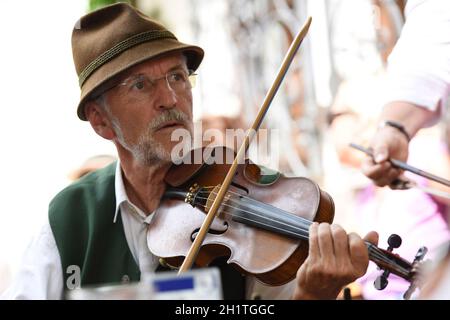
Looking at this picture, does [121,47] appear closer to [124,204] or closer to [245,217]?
[124,204]

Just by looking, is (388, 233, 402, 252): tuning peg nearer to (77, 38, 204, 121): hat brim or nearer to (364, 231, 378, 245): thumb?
(364, 231, 378, 245): thumb

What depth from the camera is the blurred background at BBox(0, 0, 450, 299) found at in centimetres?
242

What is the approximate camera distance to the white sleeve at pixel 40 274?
5.23 ft

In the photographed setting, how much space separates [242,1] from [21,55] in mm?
1355

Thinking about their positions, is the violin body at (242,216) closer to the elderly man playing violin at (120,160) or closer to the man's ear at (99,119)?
the elderly man playing violin at (120,160)

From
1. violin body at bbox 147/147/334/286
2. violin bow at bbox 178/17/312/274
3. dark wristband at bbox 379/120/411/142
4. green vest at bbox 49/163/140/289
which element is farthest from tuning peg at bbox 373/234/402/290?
green vest at bbox 49/163/140/289

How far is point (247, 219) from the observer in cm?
147

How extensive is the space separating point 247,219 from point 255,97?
212cm

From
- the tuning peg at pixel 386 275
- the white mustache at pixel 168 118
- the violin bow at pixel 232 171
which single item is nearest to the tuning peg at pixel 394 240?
the tuning peg at pixel 386 275

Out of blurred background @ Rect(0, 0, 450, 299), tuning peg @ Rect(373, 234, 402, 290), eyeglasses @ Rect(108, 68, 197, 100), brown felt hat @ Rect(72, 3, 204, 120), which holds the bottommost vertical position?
blurred background @ Rect(0, 0, 450, 299)

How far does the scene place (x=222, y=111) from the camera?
4293 mm

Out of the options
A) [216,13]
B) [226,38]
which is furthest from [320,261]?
[216,13]

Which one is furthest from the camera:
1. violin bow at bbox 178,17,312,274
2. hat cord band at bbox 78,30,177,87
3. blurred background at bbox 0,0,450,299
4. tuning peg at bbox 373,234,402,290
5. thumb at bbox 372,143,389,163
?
blurred background at bbox 0,0,450,299

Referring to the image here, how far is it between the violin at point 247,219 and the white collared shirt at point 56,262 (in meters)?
0.08
